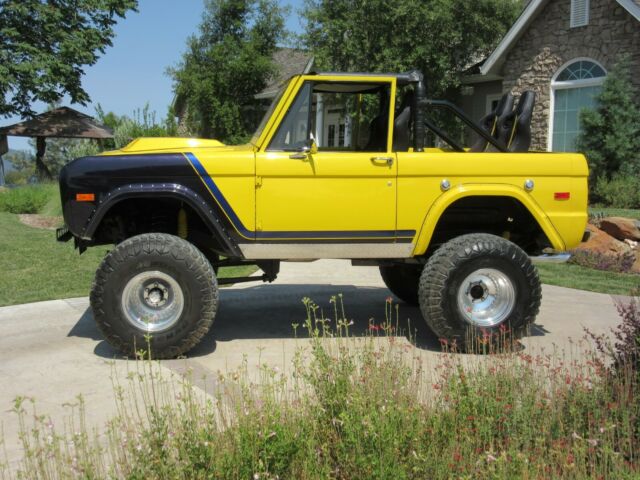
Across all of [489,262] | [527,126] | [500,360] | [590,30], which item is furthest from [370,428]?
[590,30]

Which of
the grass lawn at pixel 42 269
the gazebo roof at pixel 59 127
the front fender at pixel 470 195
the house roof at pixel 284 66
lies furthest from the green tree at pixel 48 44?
the front fender at pixel 470 195

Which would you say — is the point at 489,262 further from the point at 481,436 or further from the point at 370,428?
the point at 370,428

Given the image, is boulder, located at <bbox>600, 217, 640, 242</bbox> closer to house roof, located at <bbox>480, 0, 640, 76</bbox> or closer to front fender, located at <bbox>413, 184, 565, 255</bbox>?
front fender, located at <bbox>413, 184, 565, 255</bbox>

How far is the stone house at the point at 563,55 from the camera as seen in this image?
16109 mm

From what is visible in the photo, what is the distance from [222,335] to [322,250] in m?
1.40

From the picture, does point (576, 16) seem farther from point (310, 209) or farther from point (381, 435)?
point (381, 435)

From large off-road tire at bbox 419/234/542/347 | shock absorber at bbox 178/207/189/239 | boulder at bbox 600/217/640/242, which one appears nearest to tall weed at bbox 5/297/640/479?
large off-road tire at bbox 419/234/542/347

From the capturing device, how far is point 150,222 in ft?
20.5

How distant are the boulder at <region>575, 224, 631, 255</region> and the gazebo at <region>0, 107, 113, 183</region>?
19.7 metres

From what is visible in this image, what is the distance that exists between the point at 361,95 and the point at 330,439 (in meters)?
3.98

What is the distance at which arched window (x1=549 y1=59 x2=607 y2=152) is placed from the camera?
16.9 m

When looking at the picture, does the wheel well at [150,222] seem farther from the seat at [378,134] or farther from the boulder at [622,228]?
the boulder at [622,228]

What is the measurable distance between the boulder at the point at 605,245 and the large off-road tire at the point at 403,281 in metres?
4.61

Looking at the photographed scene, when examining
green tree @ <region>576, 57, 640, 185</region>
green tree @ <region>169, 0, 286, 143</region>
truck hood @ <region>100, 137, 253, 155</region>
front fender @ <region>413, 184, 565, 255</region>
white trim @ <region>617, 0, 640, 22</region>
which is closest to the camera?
front fender @ <region>413, 184, 565, 255</region>
